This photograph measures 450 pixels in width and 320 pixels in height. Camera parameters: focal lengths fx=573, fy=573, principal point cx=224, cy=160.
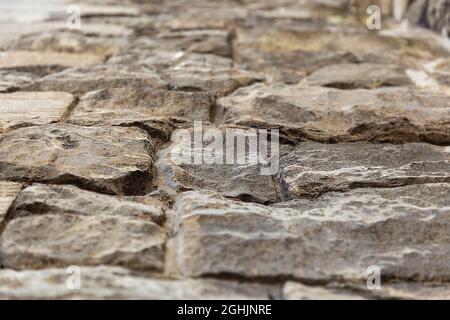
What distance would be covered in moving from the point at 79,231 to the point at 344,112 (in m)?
1.06

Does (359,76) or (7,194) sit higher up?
(359,76)

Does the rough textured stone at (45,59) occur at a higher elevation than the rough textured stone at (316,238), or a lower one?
higher

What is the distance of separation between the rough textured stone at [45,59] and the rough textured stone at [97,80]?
0.17 meters

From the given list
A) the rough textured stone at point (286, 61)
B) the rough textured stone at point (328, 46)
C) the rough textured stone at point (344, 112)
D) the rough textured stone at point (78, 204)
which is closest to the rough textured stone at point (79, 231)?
the rough textured stone at point (78, 204)

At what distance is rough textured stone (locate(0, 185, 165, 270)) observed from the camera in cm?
116

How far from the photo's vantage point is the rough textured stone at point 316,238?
1.17 meters

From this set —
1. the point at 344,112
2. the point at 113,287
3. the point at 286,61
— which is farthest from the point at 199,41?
the point at 113,287

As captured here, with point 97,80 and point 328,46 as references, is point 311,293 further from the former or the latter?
point 328,46

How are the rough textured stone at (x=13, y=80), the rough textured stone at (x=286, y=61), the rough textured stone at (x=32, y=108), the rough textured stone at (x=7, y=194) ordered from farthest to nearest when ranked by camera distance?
the rough textured stone at (x=286, y=61) → the rough textured stone at (x=13, y=80) → the rough textured stone at (x=32, y=108) → the rough textured stone at (x=7, y=194)

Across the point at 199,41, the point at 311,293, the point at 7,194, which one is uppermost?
the point at 199,41

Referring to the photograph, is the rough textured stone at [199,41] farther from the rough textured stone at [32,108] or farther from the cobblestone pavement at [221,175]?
the rough textured stone at [32,108]

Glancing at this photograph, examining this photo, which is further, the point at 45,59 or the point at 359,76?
the point at 45,59

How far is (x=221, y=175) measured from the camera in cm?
Answer: 157

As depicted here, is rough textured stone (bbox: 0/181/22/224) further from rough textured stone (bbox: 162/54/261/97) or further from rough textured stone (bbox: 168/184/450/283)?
rough textured stone (bbox: 162/54/261/97)
